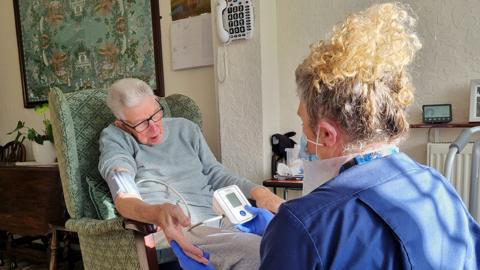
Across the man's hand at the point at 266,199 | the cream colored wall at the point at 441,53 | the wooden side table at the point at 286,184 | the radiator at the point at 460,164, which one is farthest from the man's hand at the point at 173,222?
the radiator at the point at 460,164

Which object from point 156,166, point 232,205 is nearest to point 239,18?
point 156,166

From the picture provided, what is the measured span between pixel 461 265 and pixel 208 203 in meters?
1.11

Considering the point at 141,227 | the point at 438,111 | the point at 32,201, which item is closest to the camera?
the point at 141,227

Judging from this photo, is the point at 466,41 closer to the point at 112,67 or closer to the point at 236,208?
the point at 236,208

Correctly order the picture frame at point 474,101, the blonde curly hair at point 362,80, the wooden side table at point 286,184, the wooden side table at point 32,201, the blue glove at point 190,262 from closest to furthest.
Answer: the blonde curly hair at point 362,80, the blue glove at point 190,262, the picture frame at point 474,101, the wooden side table at point 286,184, the wooden side table at point 32,201

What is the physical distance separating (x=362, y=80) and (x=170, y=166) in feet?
3.56

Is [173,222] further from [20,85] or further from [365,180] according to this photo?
[20,85]

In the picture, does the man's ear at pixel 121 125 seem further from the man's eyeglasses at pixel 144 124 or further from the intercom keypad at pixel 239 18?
the intercom keypad at pixel 239 18

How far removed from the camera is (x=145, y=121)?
1.51 metres

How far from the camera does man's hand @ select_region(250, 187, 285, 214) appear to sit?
1.37 meters

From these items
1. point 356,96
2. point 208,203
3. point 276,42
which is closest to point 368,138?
point 356,96

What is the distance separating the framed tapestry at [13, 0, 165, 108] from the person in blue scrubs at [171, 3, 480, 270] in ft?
6.03

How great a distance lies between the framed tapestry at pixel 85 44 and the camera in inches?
94.5

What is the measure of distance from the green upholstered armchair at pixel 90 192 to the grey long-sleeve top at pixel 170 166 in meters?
0.12
